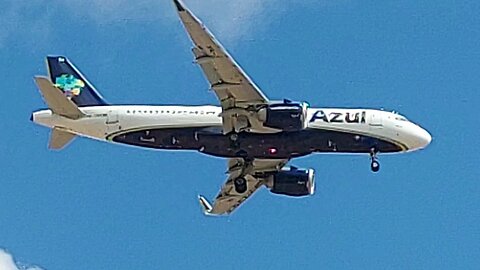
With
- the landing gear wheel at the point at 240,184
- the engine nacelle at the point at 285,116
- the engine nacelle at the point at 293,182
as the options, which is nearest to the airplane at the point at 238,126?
the engine nacelle at the point at 285,116

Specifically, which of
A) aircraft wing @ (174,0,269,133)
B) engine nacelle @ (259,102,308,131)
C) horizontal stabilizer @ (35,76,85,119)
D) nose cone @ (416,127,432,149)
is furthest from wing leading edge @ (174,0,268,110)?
nose cone @ (416,127,432,149)

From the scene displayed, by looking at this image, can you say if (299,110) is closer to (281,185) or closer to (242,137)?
(242,137)

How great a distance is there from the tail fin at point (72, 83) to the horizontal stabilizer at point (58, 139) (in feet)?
15.6

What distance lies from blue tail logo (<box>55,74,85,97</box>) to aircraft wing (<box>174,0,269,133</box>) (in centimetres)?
1364

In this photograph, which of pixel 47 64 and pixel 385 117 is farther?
pixel 47 64

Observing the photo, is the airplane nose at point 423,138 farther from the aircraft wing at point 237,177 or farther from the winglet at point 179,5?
the winglet at point 179,5

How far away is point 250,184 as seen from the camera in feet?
358

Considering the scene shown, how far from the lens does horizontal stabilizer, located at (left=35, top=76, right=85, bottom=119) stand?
96625 millimetres

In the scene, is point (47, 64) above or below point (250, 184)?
above

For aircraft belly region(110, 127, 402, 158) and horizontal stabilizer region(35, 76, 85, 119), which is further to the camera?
aircraft belly region(110, 127, 402, 158)

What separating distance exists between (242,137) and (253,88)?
4247 millimetres

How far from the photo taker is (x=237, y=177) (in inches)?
4163

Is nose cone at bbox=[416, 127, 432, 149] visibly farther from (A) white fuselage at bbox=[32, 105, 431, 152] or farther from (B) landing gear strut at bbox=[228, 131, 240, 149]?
(B) landing gear strut at bbox=[228, 131, 240, 149]

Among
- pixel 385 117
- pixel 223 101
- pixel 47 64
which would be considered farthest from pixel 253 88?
pixel 47 64
